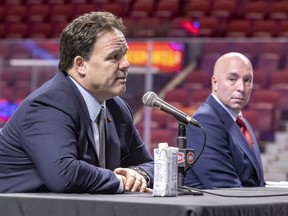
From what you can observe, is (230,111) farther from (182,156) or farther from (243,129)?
(182,156)

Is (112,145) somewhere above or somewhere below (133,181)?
above

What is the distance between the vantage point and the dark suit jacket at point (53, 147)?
283 cm

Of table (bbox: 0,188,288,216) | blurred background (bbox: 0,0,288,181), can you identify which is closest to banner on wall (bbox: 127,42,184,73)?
blurred background (bbox: 0,0,288,181)

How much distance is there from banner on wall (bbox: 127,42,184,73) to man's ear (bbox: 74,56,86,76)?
446cm

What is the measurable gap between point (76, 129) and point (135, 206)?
0.75m

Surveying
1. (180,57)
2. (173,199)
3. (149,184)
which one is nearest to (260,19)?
(180,57)

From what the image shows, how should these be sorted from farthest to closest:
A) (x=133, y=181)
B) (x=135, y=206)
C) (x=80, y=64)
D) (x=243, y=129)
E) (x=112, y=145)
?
(x=243, y=129) → (x=112, y=145) → (x=80, y=64) → (x=133, y=181) → (x=135, y=206)

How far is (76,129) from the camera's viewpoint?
120 inches

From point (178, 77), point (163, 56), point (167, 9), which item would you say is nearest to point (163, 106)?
point (163, 56)

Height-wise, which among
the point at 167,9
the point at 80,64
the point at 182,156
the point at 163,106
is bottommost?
the point at 182,156

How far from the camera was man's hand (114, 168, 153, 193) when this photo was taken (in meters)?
3.01

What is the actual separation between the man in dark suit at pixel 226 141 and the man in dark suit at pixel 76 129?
0.67 meters

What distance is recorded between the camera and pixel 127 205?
238cm

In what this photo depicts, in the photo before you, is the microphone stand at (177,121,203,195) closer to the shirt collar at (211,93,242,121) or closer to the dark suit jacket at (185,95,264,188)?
the dark suit jacket at (185,95,264,188)
